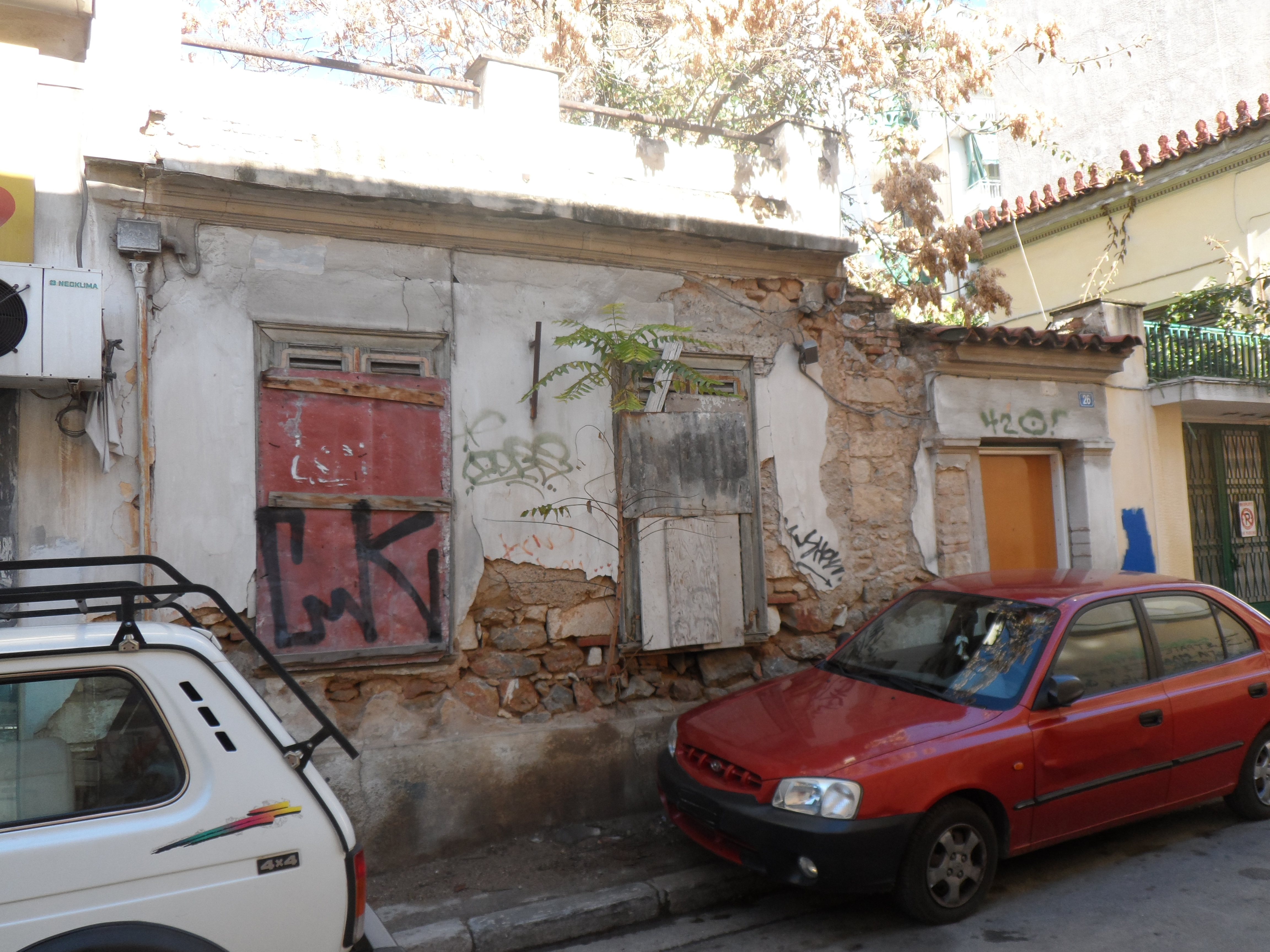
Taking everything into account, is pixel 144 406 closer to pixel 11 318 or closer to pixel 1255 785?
pixel 11 318

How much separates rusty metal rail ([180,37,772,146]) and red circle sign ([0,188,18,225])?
144 cm

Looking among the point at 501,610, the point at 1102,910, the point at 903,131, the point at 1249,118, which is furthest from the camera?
the point at 903,131

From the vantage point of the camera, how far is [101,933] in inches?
93.0

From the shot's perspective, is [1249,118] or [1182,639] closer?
[1182,639]

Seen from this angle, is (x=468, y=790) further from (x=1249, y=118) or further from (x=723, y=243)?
(x=1249, y=118)

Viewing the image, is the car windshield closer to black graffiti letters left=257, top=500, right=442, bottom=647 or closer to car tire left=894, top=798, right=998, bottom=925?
car tire left=894, top=798, right=998, bottom=925

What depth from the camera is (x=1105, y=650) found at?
4.90 meters

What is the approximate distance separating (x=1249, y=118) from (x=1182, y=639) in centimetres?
826

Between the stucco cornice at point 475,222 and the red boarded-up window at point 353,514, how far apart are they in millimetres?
943

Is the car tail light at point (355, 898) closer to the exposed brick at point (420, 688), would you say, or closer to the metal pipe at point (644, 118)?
the exposed brick at point (420, 688)

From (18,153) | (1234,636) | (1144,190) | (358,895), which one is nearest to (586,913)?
(358,895)

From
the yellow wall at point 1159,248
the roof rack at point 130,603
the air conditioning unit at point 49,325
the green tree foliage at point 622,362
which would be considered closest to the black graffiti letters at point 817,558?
the green tree foliage at point 622,362

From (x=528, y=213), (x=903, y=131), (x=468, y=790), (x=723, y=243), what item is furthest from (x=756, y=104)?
(x=468, y=790)

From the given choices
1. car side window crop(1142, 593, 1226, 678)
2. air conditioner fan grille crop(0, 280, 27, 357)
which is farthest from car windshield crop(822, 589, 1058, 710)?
air conditioner fan grille crop(0, 280, 27, 357)
